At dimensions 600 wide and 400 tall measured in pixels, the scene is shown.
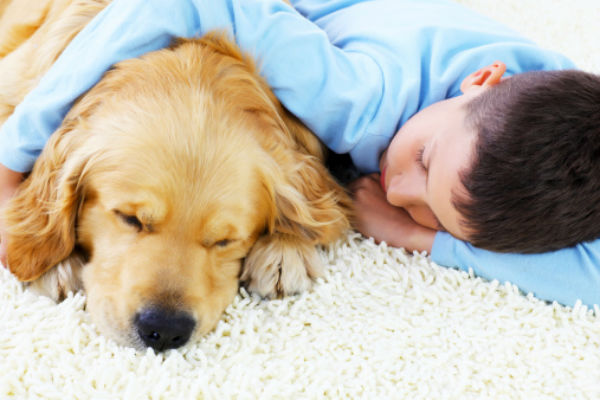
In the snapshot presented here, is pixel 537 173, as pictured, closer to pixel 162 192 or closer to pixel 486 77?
pixel 486 77

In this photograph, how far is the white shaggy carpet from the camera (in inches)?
52.5

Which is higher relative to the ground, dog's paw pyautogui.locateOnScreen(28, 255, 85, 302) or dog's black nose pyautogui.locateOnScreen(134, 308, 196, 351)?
dog's black nose pyautogui.locateOnScreen(134, 308, 196, 351)

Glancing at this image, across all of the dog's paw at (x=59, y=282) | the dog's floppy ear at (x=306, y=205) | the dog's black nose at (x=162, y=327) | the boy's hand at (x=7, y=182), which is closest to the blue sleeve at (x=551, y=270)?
the dog's floppy ear at (x=306, y=205)

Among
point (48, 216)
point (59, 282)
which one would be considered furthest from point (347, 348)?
point (48, 216)

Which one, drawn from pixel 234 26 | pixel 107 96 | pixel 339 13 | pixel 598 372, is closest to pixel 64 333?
pixel 107 96

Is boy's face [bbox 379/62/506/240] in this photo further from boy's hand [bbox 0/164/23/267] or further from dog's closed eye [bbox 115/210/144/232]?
boy's hand [bbox 0/164/23/267]

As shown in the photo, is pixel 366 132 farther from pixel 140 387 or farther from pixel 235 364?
pixel 140 387

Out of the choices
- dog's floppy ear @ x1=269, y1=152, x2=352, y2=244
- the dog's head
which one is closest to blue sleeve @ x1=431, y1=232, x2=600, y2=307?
dog's floppy ear @ x1=269, y1=152, x2=352, y2=244

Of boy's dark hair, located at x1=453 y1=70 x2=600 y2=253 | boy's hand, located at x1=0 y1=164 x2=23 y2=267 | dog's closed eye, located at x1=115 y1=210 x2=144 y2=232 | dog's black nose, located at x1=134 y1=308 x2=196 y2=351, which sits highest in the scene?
boy's dark hair, located at x1=453 y1=70 x2=600 y2=253

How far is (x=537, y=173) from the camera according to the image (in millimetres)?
1682

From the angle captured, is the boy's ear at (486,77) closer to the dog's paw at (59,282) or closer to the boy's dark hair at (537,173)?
the boy's dark hair at (537,173)

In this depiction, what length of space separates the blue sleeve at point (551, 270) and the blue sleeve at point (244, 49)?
62cm

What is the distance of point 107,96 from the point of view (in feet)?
5.57

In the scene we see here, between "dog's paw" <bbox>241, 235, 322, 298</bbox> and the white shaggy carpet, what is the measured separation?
1.8 inches
